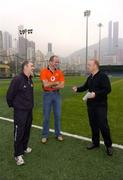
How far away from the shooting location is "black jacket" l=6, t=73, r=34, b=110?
5383 mm

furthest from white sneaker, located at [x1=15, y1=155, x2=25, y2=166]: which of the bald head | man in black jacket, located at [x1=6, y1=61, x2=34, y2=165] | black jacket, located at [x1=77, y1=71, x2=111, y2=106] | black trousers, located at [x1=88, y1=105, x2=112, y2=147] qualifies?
the bald head

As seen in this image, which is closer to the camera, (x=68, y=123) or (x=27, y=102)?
(x=27, y=102)

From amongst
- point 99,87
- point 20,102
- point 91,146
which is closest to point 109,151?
point 91,146

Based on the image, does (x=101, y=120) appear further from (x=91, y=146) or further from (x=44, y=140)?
(x=44, y=140)

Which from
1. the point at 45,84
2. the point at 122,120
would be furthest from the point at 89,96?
the point at 122,120

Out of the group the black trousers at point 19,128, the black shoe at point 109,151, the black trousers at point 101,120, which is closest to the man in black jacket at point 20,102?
the black trousers at point 19,128

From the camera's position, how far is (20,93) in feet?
18.0

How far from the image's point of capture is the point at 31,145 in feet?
21.7

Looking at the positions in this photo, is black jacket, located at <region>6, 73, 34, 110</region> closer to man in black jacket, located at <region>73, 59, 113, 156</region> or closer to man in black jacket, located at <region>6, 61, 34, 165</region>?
man in black jacket, located at <region>6, 61, 34, 165</region>

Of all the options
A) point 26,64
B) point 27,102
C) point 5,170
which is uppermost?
point 26,64

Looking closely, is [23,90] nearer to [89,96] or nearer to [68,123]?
[89,96]

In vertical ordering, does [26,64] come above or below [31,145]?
above

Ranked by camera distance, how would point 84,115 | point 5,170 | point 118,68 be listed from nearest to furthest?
1. point 5,170
2. point 84,115
3. point 118,68

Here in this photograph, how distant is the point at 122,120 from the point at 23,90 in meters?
5.04
